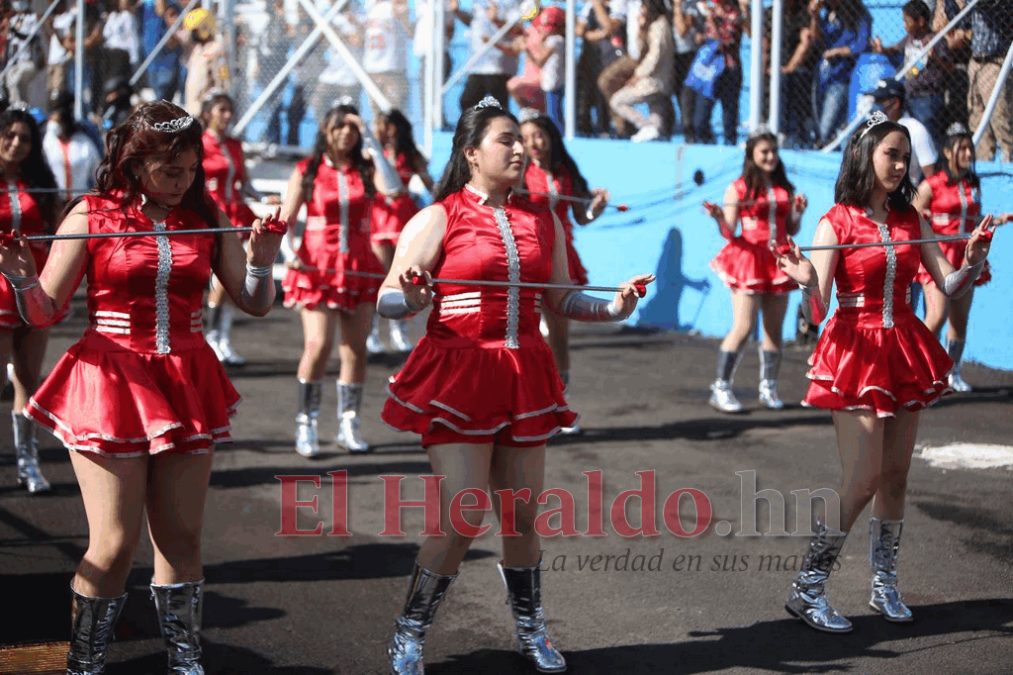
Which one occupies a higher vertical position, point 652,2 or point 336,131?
point 652,2

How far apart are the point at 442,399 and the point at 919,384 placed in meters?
1.90

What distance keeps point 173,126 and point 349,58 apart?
38.8ft

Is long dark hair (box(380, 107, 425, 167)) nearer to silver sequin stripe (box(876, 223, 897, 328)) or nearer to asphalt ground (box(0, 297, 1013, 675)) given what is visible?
asphalt ground (box(0, 297, 1013, 675))

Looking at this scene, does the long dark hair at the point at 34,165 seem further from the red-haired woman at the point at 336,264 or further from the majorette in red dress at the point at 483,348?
the majorette in red dress at the point at 483,348

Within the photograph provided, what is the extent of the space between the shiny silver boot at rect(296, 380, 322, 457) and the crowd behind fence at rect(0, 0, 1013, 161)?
4.11 metres

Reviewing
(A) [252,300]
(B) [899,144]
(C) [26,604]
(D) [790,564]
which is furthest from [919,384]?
(C) [26,604]

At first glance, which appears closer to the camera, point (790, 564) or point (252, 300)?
point (252, 300)

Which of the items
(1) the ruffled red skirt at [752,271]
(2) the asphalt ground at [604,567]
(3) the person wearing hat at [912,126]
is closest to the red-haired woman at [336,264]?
(2) the asphalt ground at [604,567]

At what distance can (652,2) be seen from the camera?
1284 centimetres

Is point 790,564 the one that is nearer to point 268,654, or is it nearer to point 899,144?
point 899,144

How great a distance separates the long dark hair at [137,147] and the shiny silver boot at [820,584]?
109 inches

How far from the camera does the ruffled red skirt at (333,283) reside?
25.5 feet

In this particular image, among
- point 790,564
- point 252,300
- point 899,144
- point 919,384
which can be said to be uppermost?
point 899,144

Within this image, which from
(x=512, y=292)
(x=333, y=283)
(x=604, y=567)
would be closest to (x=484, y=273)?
(x=512, y=292)
